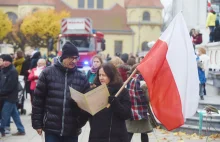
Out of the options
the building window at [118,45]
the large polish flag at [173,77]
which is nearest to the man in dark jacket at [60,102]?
the large polish flag at [173,77]

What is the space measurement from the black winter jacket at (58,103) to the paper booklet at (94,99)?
0.26 metres

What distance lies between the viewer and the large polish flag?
26.2 ft

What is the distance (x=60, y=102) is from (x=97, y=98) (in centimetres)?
54

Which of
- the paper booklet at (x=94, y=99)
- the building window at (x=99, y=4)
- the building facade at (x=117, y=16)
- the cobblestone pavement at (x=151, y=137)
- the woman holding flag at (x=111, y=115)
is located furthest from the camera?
the building window at (x=99, y=4)

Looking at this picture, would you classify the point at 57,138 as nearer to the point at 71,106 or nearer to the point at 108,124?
the point at 71,106

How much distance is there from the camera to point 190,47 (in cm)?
820

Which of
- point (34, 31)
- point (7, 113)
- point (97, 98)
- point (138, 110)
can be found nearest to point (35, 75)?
point (7, 113)

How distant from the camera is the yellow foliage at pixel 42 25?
93.8m

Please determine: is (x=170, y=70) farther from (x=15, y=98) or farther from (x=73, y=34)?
(x=73, y=34)

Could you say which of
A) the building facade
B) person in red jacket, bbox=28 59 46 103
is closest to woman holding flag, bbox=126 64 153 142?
person in red jacket, bbox=28 59 46 103

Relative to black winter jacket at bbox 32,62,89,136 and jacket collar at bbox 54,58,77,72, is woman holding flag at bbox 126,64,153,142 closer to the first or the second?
black winter jacket at bbox 32,62,89,136

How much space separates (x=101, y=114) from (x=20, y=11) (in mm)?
112857

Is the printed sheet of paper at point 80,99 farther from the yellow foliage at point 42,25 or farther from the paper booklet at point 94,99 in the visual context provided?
the yellow foliage at point 42,25

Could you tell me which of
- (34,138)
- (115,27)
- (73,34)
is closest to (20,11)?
(115,27)
